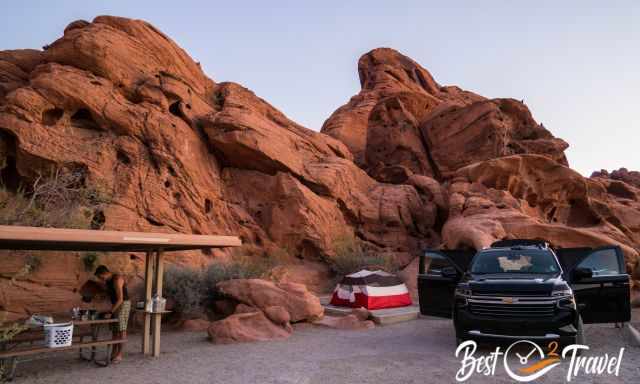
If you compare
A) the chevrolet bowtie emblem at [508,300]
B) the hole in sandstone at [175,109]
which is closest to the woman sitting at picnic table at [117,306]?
the chevrolet bowtie emblem at [508,300]

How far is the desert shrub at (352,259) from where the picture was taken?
20266 millimetres

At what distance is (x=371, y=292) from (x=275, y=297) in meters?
3.80

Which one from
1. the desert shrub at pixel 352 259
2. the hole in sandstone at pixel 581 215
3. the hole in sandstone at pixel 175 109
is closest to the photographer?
the desert shrub at pixel 352 259

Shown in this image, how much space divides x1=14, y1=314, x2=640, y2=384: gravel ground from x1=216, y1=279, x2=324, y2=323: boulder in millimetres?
1547

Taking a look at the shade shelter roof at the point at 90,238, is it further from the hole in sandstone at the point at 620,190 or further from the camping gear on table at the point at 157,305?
the hole in sandstone at the point at 620,190

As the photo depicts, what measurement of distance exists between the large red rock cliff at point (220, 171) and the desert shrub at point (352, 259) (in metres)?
0.52

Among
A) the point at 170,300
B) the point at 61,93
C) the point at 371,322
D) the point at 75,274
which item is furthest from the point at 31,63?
the point at 371,322

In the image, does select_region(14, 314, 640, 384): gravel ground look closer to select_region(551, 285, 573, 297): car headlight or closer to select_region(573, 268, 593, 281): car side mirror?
select_region(551, 285, 573, 297): car headlight

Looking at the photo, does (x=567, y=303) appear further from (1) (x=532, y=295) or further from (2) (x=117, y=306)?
(2) (x=117, y=306)

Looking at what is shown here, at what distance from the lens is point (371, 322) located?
42.5 ft

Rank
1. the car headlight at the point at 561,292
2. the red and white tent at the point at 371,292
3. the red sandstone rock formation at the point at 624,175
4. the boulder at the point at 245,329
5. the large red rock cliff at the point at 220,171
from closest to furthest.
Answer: the car headlight at the point at 561,292, the boulder at the point at 245,329, the red and white tent at the point at 371,292, the large red rock cliff at the point at 220,171, the red sandstone rock formation at the point at 624,175

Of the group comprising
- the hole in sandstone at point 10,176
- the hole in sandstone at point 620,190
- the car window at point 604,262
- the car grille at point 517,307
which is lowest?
the car grille at point 517,307

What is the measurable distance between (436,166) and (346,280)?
19.4 meters

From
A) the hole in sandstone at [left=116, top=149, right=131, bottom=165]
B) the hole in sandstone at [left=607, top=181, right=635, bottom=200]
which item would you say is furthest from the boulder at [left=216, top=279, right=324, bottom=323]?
the hole in sandstone at [left=607, top=181, right=635, bottom=200]
